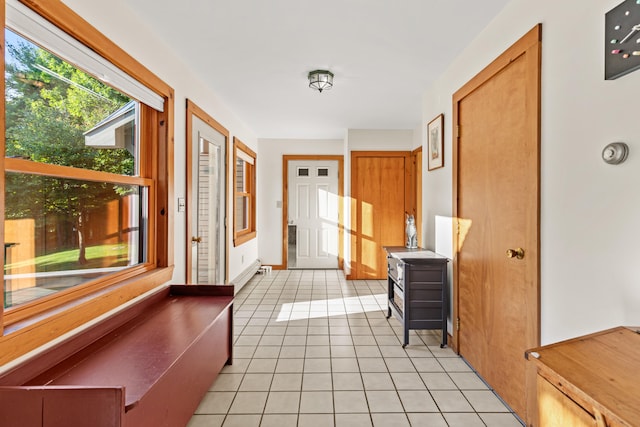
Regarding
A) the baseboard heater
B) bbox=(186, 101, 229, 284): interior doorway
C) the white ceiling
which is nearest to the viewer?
the white ceiling

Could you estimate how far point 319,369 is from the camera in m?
2.42

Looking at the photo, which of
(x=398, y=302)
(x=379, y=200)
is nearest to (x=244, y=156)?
(x=379, y=200)

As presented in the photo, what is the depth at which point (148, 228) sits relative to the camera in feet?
7.70

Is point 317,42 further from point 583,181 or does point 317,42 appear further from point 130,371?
point 130,371

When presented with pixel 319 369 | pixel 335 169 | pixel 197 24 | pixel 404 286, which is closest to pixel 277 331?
pixel 319 369

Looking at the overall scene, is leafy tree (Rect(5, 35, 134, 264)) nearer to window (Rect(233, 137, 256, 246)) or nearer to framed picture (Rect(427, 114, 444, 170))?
framed picture (Rect(427, 114, 444, 170))

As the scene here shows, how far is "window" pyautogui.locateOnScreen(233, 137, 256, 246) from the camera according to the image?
461cm

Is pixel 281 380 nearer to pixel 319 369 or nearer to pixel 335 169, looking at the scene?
pixel 319 369

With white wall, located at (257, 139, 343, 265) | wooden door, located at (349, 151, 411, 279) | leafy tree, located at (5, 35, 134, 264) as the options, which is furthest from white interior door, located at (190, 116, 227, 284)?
wooden door, located at (349, 151, 411, 279)

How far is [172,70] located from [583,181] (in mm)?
2677

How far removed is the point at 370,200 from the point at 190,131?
10.1 ft

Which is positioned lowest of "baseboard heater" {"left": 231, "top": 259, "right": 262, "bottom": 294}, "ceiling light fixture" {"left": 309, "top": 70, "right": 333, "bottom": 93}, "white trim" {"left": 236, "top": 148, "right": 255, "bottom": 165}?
"baseboard heater" {"left": 231, "top": 259, "right": 262, "bottom": 294}

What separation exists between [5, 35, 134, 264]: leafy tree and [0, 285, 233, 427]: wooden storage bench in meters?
0.46

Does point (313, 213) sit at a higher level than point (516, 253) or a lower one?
higher
